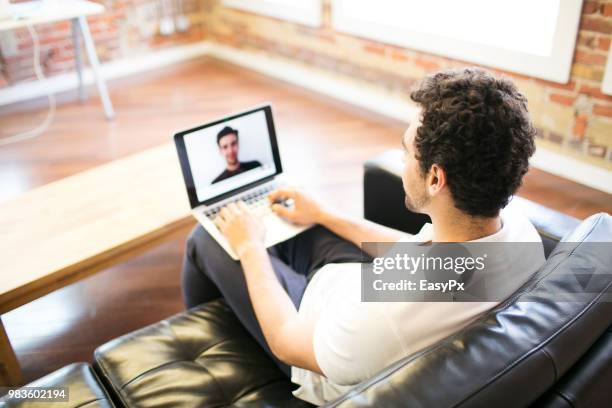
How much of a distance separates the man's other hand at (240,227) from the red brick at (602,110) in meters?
1.80

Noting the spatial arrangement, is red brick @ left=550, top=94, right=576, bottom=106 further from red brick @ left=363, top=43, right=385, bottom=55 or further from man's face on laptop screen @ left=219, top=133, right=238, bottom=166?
man's face on laptop screen @ left=219, top=133, right=238, bottom=166

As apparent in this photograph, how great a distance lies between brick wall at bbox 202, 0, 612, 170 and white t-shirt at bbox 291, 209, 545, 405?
170cm

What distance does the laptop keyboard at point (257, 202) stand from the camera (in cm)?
165

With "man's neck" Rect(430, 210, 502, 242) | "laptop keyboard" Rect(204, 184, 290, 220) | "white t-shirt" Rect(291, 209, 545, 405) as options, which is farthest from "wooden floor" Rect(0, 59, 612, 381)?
"man's neck" Rect(430, 210, 502, 242)

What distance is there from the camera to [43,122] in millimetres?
3549

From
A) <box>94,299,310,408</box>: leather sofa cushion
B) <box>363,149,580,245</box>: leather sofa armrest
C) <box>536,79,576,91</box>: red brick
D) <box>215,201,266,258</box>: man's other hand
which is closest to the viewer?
<box>94,299,310,408</box>: leather sofa cushion

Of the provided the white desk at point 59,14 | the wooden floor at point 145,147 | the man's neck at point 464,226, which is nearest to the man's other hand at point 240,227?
the man's neck at point 464,226

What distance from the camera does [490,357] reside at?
2.76ft

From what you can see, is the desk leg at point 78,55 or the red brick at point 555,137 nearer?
the red brick at point 555,137

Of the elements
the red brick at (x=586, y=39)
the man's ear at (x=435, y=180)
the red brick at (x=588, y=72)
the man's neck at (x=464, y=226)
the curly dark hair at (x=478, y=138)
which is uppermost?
the curly dark hair at (x=478, y=138)

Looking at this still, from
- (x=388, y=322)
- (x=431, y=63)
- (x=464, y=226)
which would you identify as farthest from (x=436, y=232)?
(x=431, y=63)

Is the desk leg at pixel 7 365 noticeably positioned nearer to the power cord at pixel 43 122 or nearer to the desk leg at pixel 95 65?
the power cord at pixel 43 122

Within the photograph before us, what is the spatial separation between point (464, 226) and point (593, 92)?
6.13ft

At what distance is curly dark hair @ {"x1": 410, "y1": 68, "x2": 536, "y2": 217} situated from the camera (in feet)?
3.06
